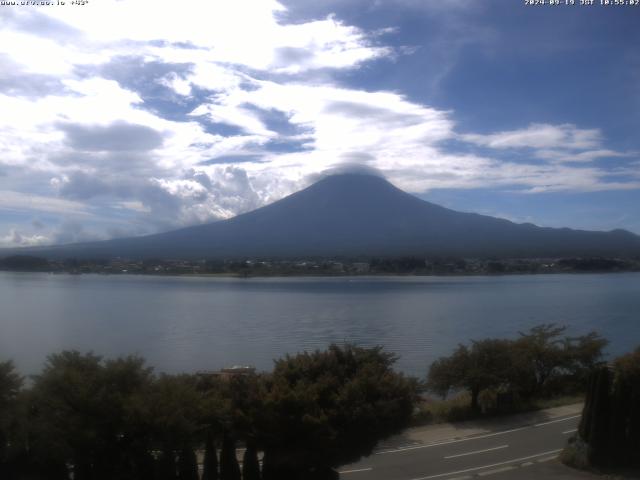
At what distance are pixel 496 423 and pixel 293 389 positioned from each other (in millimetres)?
4997

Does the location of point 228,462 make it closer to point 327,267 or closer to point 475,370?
point 475,370

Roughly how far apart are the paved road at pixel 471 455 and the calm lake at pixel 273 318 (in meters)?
7.94

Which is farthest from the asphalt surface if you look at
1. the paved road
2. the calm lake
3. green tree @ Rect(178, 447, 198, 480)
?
the calm lake

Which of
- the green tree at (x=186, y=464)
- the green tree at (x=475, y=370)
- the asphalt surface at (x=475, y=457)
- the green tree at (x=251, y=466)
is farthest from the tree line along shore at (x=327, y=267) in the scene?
the green tree at (x=186, y=464)

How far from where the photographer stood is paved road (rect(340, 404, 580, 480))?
23.5 feet

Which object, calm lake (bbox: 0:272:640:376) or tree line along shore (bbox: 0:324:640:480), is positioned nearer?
tree line along shore (bbox: 0:324:640:480)

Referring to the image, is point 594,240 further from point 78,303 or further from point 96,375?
point 96,375

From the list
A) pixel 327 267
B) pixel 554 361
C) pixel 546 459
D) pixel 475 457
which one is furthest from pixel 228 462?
pixel 327 267

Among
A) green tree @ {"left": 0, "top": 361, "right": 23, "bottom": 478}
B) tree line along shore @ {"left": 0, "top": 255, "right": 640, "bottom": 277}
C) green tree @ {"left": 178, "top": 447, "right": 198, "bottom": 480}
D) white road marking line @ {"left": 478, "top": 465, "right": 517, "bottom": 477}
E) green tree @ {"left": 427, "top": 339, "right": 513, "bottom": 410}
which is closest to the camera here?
green tree @ {"left": 0, "top": 361, "right": 23, "bottom": 478}

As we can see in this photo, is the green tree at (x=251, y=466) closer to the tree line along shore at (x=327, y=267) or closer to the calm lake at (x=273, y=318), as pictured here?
the calm lake at (x=273, y=318)

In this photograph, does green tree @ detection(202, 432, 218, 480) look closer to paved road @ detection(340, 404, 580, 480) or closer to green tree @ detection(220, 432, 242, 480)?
green tree @ detection(220, 432, 242, 480)

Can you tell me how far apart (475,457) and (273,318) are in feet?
71.0

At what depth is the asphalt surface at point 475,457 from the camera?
7.12m

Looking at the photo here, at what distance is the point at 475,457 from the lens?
784 cm
